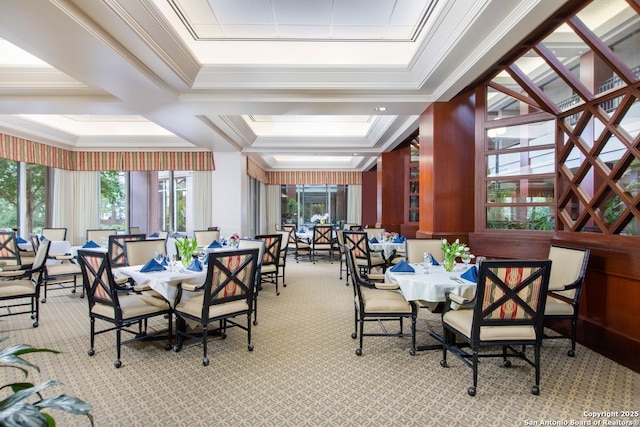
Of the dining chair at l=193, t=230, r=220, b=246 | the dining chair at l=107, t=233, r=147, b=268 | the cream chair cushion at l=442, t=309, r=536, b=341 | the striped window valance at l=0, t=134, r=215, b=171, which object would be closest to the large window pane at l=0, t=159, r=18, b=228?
the striped window valance at l=0, t=134, r=215, b=171

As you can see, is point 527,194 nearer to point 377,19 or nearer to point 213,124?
point 377,19

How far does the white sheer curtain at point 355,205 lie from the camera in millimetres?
12289

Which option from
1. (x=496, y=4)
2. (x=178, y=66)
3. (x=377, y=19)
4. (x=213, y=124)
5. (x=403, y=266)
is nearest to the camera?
(x=496, y=4)

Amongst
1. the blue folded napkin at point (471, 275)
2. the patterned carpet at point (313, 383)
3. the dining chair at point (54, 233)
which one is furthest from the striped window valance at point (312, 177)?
the blue folded napkin at point (471, 275)

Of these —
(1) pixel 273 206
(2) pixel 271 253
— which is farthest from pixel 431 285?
(1) pixel 273 206

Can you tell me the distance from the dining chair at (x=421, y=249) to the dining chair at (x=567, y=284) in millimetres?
1169

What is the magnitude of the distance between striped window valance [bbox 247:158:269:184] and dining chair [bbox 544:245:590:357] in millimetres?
7247

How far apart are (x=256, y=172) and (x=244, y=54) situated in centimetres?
588

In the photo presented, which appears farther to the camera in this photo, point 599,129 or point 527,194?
point 527,194

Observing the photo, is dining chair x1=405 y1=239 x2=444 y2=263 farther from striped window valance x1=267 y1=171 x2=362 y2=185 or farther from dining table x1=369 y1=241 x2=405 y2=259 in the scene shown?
striped window valance x1=267 y1=171 x2=362 y2=185

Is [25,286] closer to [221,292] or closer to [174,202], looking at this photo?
[221,292]

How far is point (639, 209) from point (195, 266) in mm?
4033

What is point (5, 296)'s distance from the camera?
3.64 metres

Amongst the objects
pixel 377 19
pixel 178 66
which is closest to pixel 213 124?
pixel 178 66
